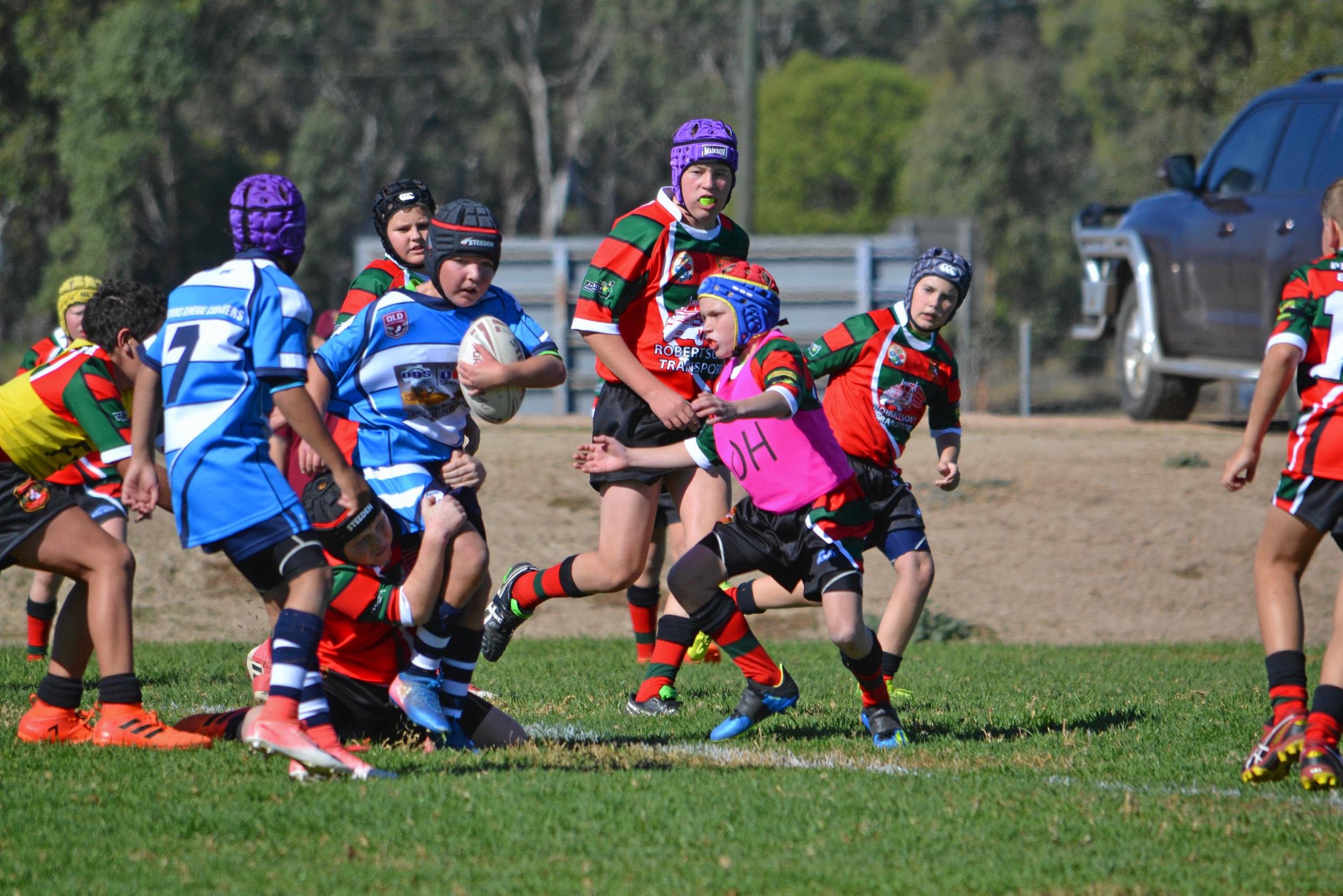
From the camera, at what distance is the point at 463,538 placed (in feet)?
18.0

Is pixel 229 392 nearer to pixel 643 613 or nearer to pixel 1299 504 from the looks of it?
pixel 1299 504

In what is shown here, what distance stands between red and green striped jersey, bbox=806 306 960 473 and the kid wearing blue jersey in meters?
1.96

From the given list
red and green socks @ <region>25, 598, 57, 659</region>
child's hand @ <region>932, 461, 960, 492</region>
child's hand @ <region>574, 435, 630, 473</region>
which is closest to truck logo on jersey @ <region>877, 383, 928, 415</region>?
child's hand @ <region>932, 461, 960, 492</region>

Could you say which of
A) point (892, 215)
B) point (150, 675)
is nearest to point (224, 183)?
point (892, 215)

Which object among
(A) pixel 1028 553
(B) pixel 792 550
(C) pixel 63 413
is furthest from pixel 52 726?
(A) pixel 1028 553

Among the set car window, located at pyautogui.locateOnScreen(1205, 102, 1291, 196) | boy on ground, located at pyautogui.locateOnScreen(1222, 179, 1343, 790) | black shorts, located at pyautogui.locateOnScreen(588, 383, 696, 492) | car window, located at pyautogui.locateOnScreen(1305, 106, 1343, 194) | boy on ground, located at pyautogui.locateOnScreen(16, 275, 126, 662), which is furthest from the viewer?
car window, located at pyautogui.locateOnScreen(1205, 102, 1291, 196)

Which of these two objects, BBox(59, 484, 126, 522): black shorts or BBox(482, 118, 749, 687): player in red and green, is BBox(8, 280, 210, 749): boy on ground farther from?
BBox(482, 118, 749, 687): player in red and green

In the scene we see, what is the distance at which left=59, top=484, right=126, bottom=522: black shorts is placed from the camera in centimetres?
738

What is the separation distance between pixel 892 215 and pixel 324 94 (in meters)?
19.5

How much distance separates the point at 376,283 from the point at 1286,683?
3.98 metres

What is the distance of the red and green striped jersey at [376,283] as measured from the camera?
666 cm

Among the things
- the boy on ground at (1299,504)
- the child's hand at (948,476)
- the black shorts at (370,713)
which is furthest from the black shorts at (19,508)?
the boy on ground at (1299,504)

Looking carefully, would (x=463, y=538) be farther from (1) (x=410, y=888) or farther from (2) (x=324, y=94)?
(2) (x=324, y=94)

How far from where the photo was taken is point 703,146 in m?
6.50
